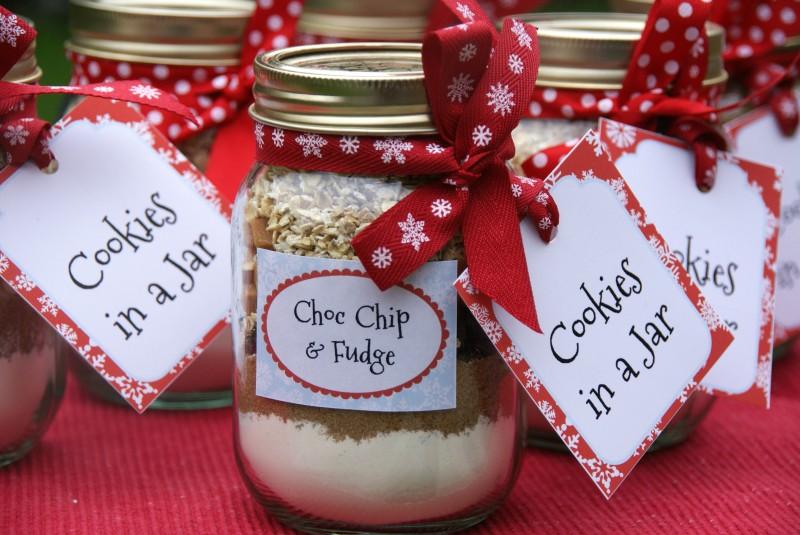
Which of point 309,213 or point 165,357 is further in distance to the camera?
point 165,357

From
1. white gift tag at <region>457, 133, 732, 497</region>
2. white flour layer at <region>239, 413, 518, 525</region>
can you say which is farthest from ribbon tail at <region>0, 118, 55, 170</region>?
white gift tag at <region>457, 133, 732, 497</region>

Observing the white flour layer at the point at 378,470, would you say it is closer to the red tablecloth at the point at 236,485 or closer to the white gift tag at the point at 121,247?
the red tablecloth at the point at 236,485

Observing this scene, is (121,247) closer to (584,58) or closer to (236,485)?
(236,485)

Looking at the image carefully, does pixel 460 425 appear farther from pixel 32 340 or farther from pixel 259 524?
pixel 32 340

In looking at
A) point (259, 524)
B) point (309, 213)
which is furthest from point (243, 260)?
point (259, 524)

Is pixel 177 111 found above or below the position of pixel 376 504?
above
